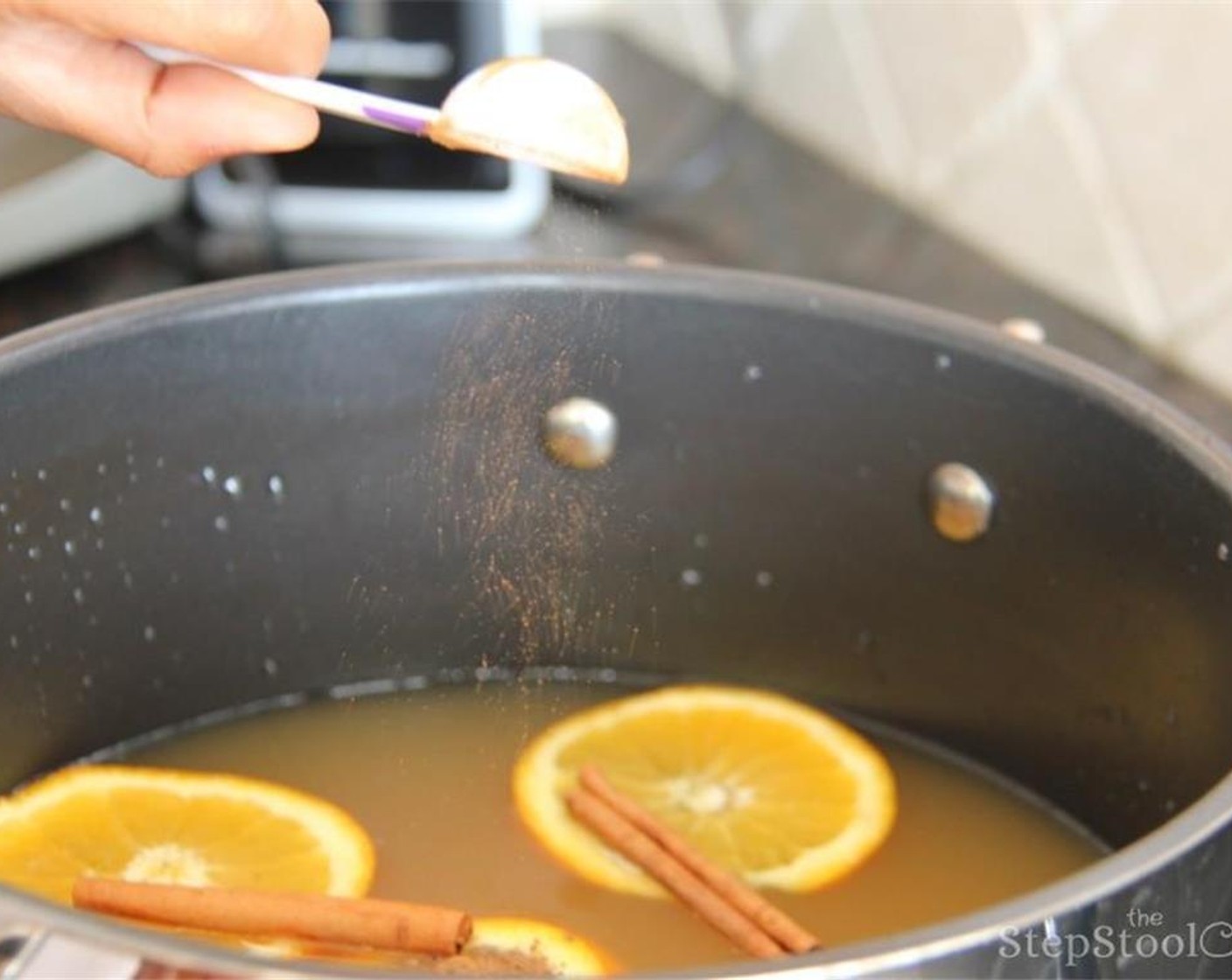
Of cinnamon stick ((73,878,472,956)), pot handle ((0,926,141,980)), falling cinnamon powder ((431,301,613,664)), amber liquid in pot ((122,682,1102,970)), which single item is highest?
falling cinnamon powder ((431,301,613,664))

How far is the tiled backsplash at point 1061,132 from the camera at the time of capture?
3.92 feet

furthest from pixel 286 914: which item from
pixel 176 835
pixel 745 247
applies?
pixel 745 247

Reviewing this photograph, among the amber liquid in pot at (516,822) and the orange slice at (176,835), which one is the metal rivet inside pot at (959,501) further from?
the orange slice at (176,835)

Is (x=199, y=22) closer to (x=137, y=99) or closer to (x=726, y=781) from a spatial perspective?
(x=137, y=99)

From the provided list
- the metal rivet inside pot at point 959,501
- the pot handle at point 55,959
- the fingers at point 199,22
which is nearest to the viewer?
the pot handle at point 55,959

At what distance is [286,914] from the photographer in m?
0.75

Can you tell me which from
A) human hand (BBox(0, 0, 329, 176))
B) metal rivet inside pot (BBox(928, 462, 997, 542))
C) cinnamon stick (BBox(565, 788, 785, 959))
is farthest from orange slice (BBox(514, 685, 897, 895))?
human hand (BBox(0, 0, 329, 176))

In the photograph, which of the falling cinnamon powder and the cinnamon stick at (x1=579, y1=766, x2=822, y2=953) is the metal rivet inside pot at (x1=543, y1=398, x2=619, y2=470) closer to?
the falling cinnamon powder

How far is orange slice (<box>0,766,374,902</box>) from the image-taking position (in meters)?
0.85

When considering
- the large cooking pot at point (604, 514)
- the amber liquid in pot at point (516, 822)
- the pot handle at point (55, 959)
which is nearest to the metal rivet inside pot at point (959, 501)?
the large cooking pot at point (604, 514)

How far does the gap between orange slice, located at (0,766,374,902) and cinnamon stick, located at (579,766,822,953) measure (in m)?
0.11

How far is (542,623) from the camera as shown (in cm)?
99

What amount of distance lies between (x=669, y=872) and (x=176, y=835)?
0.74ft

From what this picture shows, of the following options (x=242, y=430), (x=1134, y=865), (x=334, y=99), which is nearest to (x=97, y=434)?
(x=242, y=430)
